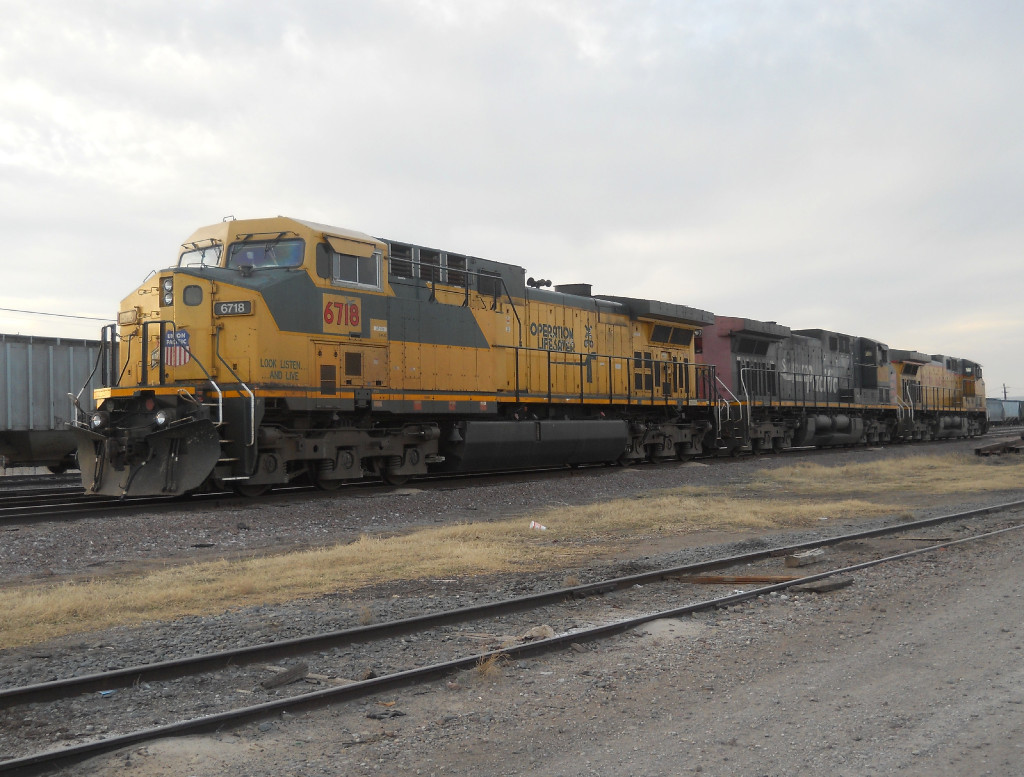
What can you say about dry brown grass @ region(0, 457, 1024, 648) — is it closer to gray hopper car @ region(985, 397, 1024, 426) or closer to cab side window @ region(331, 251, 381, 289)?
cab side window @ region(331, 251, 381, 289)

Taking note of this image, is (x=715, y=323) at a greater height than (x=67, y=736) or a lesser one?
greater

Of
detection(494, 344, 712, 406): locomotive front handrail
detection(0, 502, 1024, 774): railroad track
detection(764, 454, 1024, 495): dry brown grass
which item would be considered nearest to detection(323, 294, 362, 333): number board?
detection(494, 344, 712, 406): locomotive front handrail

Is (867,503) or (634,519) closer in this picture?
(634,519)

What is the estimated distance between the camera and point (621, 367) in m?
19.5

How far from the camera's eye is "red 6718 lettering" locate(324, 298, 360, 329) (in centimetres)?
1273

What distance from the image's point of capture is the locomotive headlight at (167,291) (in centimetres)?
1220

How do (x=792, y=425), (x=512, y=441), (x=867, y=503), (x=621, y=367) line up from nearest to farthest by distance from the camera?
(x=867, y=503) < (x=512, y=441) < (x=621, y=367) < (x=792, y=425)

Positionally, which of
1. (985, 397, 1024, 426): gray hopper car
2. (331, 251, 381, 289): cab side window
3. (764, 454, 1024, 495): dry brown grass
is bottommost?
(764, 454, 1024, 495): dry brown grass

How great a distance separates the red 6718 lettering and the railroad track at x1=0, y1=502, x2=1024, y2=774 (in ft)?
22.6

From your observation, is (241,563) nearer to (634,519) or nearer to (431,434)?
(634,519)

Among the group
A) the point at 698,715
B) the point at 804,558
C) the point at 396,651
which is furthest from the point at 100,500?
the point at 698,715

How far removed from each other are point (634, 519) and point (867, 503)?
4.51 metres

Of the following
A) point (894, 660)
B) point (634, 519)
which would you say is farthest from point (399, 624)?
point (634, 519)

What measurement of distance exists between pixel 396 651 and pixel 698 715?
199cm
